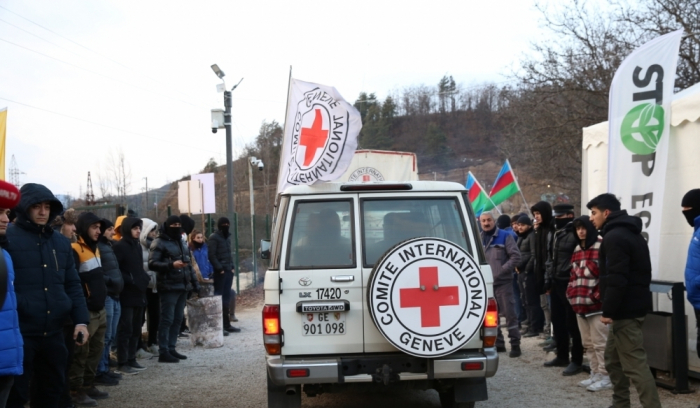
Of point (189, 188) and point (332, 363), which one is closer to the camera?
point (332, 363)

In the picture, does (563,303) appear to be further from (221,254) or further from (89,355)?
(221,254)

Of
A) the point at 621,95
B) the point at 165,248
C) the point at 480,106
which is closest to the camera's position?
the point at 621,95

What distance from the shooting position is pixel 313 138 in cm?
818

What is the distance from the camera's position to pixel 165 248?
9.60 metres

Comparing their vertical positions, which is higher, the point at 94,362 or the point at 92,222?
the point at 92,222

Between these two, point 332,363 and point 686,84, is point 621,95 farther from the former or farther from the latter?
point 686,84

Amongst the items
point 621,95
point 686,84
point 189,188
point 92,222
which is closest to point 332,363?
point 92,222

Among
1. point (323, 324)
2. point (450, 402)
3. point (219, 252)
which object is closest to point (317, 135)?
point (323, 324)

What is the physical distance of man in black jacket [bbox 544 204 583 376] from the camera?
8227 mm

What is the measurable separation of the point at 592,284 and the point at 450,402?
2230 millimetres

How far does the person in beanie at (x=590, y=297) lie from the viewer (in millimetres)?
7293

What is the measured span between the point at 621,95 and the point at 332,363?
4.64m

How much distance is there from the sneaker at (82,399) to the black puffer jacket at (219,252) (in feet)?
17.1

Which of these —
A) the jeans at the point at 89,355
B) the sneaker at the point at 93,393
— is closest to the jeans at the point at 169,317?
the jeans at the point at 89,355
